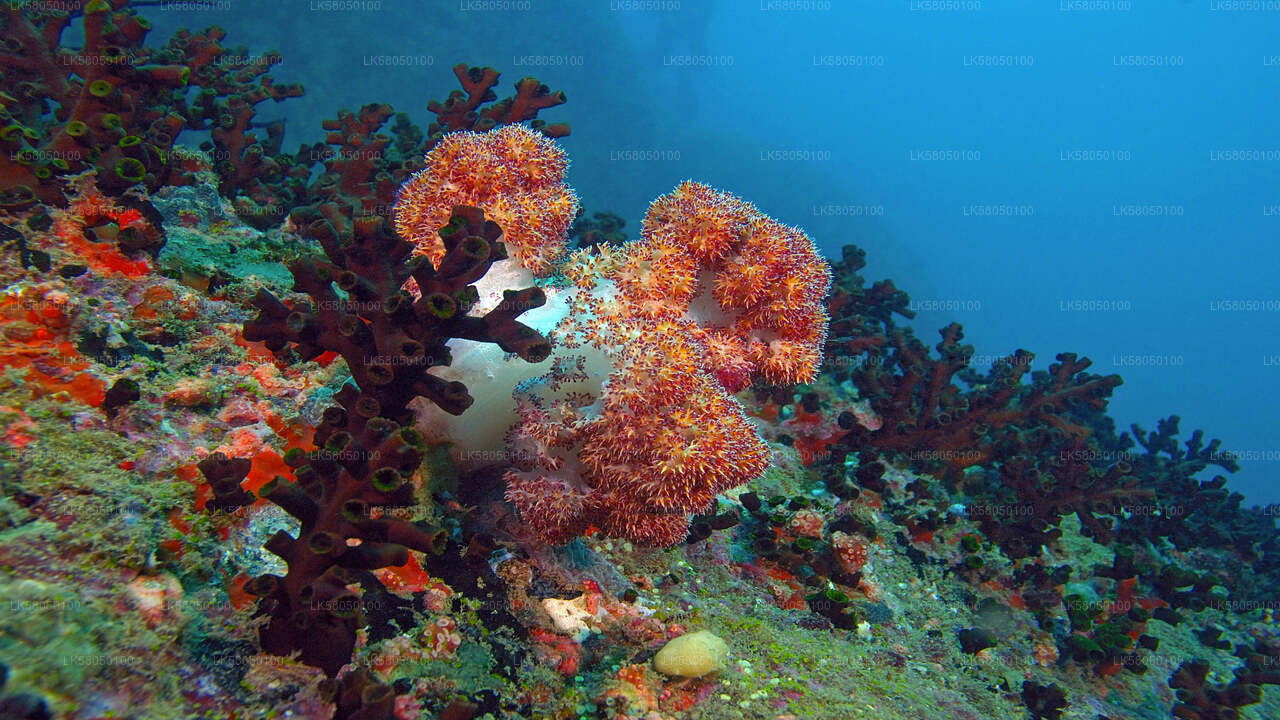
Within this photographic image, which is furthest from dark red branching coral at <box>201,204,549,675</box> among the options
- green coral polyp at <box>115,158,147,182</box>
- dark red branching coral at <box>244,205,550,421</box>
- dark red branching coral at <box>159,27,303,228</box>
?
dark red branching coral at <box>159,27,303,228</box>

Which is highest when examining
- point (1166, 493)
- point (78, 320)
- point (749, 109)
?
point (749, 109)

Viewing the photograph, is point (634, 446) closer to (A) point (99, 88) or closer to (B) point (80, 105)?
(A) point (99, 88)

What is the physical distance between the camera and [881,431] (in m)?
5.95

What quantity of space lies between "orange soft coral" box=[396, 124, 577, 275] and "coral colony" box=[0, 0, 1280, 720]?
0.02m

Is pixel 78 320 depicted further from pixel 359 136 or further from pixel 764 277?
pixel 764 277

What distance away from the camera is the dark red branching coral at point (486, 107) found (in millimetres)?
5135

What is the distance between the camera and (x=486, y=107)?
5.17 metres

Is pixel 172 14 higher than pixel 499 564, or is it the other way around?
pixel 172 14

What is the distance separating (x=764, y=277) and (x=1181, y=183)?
170 metres

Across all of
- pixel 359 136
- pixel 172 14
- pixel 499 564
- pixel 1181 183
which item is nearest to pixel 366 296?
pixel 499 564

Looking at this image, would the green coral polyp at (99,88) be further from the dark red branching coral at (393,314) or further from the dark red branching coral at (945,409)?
the dark red branching coral at (945,409)

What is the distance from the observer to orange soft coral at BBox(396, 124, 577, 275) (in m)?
3.38

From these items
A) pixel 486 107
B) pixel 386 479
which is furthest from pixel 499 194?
pixel 486 107

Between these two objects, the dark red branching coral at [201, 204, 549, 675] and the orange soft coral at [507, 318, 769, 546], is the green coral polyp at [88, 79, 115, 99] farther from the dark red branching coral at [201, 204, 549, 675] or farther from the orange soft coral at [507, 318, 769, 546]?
the orange soft coral at [507, 318, 769, 546]
